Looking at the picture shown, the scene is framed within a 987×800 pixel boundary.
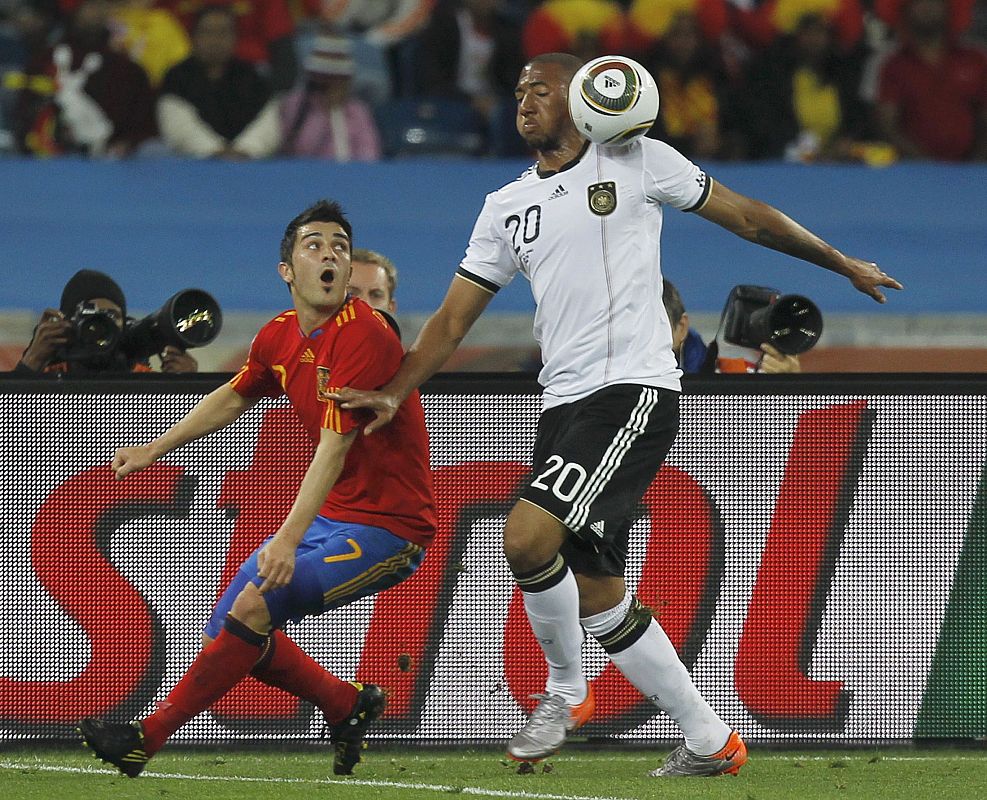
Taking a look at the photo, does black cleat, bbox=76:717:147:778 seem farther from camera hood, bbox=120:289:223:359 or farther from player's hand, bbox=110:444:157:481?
camera hood, bbox=120:289:223:359

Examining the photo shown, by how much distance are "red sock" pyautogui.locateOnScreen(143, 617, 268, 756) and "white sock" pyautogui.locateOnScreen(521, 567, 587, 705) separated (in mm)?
803

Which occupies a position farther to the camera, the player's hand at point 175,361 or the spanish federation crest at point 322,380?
the player's hand at point 175,361

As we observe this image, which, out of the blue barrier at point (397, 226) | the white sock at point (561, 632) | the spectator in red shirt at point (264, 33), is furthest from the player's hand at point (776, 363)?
the spectator in red shirt at point (264, 33)

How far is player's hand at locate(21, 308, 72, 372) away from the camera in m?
6.06

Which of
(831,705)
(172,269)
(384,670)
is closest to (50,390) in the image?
(384,670)

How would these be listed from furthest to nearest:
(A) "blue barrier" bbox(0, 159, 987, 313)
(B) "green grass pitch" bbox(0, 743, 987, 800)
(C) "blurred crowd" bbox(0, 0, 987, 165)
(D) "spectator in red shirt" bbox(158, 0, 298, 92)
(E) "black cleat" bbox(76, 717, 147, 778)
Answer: (D) "spectator in red shirt" bbox(158, 0, 298, 92), (C) "blurred crowd" bbox(0, 0, 987, 165), (A) "blue barrier" bbox(0, 159, 987, 313), (B) "green grass pitch" bbox(0, 743, 987, 800), (E) "black cleat" bbox(76, 717, 147, 778)

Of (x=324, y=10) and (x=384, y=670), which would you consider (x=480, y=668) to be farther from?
(x=324, y=10)

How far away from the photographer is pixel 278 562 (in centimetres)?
475

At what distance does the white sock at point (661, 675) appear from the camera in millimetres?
5180

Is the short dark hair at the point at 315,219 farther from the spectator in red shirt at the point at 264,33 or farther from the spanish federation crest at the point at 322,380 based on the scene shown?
the spectator in red shirt at the point at 264,33

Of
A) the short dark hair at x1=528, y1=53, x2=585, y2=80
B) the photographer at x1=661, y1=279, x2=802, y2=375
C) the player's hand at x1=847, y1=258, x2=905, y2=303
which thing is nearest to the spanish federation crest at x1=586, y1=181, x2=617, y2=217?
the short dark hair at x1=528, y1=53, x2=585, y2=80

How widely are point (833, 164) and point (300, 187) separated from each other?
11.5 ft

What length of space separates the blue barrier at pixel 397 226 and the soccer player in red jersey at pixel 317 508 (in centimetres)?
493

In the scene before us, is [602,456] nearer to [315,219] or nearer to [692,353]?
[315,219]
